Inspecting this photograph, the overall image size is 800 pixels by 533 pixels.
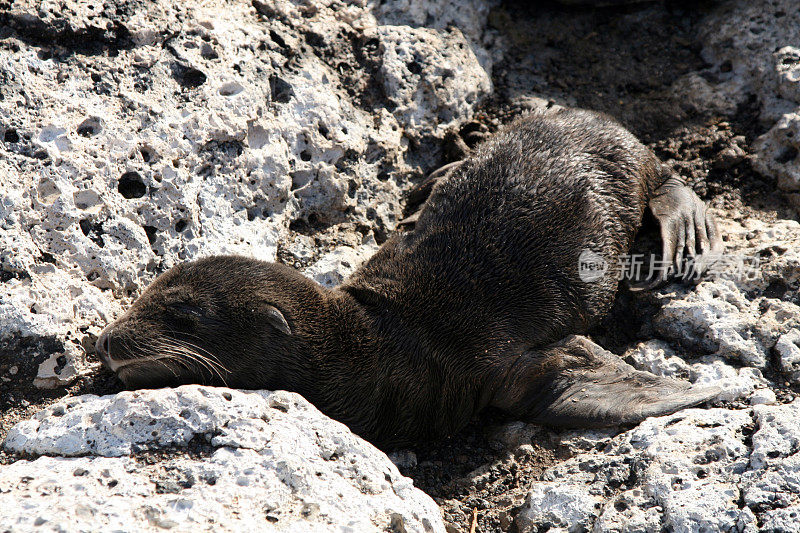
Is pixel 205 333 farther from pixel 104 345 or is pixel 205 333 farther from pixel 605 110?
pixel 605 110

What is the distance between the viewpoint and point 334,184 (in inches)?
209

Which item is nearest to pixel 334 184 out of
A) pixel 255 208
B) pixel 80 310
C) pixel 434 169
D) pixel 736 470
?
pixel 255 208

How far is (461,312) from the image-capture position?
15.3ft

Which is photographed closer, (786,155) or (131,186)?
(131,186)

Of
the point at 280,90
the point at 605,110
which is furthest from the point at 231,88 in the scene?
the point at 605,110

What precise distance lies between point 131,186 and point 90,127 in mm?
437

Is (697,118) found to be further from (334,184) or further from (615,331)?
(334,184)

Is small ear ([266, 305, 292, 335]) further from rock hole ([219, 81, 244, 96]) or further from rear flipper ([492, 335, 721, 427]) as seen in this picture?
rock hole ([219, 81, 244, 96])

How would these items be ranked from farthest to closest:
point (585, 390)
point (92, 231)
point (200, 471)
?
point (585, 390), point (92, 231), point (200, 471)

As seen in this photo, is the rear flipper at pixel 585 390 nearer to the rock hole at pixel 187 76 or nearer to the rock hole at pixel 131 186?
A: the rock hole at pixel 131 186

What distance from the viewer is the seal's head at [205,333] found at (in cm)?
404

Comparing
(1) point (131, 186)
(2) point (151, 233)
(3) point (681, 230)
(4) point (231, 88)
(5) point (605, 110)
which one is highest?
(5) point (605, 110)

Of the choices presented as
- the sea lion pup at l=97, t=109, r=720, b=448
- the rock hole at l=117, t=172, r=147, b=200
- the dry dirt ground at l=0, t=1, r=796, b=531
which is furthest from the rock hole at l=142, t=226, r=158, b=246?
the dry dirt ground at l=0, t=1, r=796, b=531

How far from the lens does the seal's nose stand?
3996 mm
